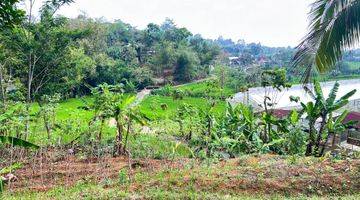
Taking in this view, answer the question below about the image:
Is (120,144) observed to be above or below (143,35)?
below

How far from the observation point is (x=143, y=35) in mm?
45031

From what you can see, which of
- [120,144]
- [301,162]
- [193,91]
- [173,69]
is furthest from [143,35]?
[301,162]

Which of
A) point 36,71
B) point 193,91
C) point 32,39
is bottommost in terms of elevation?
point 193,91

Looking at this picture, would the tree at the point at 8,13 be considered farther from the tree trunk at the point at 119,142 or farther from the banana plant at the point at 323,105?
the banana plant at the point at 323,105

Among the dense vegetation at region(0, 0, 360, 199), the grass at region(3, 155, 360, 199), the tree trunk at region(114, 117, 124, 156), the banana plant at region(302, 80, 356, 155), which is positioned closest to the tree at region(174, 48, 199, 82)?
the dense vegetation at region(0, 0, 360, 199)

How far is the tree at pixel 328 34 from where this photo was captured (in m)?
5.55

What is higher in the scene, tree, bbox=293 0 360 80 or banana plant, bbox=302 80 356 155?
tree, bbox=293 0 360 80

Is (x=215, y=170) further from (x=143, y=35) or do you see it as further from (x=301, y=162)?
(x=143, y=35)

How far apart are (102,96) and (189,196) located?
16.0 ft

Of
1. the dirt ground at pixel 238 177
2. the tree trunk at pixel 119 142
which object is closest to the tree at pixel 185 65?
the tree trunk at pixel 119 142

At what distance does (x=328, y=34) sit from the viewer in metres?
5.60

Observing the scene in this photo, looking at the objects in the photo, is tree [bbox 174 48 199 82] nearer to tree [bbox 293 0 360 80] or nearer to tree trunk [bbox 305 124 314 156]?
tree trunk [bbox 305 124 314 156]

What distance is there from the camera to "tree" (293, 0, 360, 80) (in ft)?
18.2

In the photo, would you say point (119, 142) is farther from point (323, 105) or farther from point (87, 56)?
point (87, 56)
